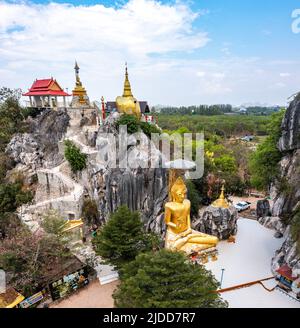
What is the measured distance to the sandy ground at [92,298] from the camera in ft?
29.1

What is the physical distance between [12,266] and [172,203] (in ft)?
21.8

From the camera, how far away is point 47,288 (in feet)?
30.4

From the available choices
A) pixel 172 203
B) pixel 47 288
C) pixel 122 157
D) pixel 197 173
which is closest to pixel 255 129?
pixel 197 173

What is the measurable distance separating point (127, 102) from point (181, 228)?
35.7 feet

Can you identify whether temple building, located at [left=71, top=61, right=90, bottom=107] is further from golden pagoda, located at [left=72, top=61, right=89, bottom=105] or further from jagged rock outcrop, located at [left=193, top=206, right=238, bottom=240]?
jagged rock outcrop, located at [left=193, top=206, right=238, bottom=240]

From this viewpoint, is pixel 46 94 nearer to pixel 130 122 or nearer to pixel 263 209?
pixel 130 122

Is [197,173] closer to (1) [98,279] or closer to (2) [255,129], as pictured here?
(1) [98,279]

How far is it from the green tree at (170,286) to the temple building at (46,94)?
66.6ft

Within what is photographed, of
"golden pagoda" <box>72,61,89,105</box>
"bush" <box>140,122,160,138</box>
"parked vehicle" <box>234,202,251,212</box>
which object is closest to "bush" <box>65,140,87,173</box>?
"bush" <box>140,122,160,138</box>

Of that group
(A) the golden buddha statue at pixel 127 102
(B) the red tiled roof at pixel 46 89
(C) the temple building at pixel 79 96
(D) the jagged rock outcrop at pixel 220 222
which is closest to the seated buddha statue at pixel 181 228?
(D) the jagged rock outcrop at pixel 220 222

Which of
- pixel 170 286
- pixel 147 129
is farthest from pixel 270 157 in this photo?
pixel 170 286

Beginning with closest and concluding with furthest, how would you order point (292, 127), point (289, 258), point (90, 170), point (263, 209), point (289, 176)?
point (289, 258) < point (292, 127) < point (289, 176) < point (263, 209) < point (90, 170)

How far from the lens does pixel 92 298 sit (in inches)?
363

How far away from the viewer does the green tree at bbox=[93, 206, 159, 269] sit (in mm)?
9266
